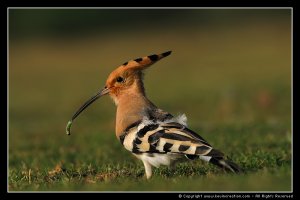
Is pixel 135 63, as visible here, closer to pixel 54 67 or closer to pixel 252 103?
pixel 252 103

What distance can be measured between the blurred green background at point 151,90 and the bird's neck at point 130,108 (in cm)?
46

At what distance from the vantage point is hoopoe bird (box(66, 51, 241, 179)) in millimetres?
5562

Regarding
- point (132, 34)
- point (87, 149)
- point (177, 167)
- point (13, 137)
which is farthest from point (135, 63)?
point (132, 34)

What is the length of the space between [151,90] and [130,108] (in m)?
11.8

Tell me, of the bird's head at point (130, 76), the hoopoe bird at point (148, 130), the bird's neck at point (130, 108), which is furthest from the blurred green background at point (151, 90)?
the bird's head at point (130, 76)

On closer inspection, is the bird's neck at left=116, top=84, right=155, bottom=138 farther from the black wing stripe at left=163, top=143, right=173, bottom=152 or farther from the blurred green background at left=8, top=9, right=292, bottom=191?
the black wing stripe at left=163, top=143, right=173, bottom=152

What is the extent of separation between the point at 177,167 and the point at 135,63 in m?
1.18

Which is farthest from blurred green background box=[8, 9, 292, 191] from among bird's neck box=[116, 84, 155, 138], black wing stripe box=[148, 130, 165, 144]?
bird's neck box=[116, 84, 155, 138]

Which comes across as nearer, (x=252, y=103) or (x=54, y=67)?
(x=252, y=103)

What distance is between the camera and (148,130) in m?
5.90

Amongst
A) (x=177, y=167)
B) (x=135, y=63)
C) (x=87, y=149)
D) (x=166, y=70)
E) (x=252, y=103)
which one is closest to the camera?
(x=177, y=167)

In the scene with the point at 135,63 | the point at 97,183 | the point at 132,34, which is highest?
the point at 132,34

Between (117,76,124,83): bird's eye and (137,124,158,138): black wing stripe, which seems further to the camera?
(117,76,124,83): bird's eye

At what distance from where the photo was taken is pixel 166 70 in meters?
23.8
